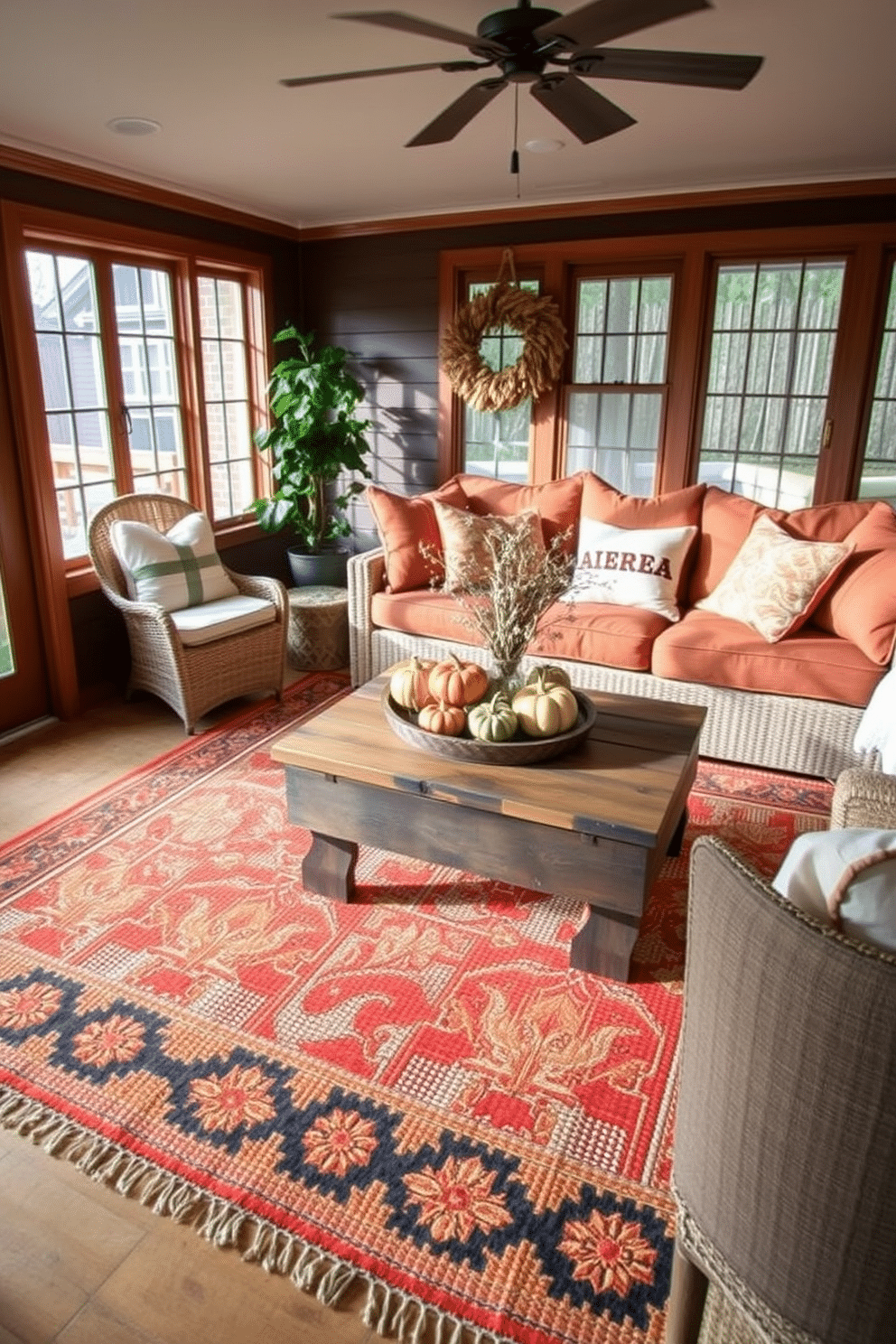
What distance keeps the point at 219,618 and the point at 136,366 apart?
56.4 inches

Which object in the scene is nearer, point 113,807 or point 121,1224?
point 121,1224

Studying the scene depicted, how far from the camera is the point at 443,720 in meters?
2.43

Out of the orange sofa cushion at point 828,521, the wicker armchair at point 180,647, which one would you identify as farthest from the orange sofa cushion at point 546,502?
the wicker armchair at point 180,647

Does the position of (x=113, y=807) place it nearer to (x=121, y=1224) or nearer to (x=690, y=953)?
(x=121, y=1224)

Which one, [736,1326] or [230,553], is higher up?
[230,553]

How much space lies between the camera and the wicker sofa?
331 centimetres

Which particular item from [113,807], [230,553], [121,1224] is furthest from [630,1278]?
[230,553]

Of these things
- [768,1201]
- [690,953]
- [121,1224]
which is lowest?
[121,1224]

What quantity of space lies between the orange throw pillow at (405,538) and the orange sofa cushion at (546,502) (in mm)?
313

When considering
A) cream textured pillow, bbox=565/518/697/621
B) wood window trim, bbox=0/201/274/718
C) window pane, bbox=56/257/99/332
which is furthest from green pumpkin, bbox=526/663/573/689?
window pane, bbox=56/257/99/332

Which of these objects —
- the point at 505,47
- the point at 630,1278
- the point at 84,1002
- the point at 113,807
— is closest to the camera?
the point at 630,1278

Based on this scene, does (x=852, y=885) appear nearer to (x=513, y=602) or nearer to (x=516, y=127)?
(x=513, y=602)

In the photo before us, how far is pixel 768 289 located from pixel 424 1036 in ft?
12.9

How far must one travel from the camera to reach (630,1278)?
1.55m
